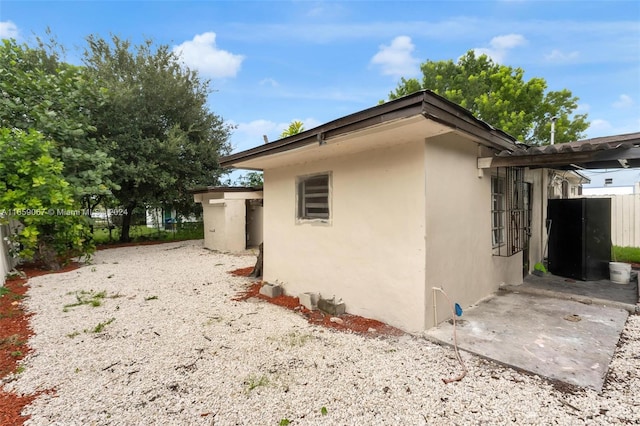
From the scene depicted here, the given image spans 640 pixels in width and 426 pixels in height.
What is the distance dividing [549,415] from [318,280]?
3360 mm

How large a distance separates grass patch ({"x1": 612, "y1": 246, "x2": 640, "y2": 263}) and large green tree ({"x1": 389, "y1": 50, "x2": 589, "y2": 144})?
331 inches

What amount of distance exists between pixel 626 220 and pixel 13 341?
48.7ft

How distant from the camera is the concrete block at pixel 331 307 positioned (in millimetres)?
4387

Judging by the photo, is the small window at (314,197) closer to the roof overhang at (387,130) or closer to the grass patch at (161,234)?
the roof overhang at (387,130)

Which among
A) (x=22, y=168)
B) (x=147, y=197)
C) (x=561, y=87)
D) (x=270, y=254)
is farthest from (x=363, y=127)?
(x=561, y=87)

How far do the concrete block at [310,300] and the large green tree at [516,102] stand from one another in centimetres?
1543

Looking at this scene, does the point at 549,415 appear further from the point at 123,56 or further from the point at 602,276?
the point at 123,56

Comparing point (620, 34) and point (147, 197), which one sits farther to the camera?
point (147, 197)

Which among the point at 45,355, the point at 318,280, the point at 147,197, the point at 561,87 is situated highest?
the point at 561,87

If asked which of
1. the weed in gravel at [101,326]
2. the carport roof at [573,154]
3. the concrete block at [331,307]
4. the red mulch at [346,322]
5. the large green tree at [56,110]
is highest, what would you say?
the large green tree at [56,110]

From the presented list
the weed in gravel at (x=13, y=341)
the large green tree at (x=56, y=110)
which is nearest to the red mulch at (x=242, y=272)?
the weed in gravel at (x=13, y=341)

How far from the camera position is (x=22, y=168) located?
675cm

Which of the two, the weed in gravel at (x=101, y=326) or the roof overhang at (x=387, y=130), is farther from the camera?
the weed in gravel at (x=101, y=326)

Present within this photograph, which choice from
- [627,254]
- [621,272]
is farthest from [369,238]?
[627,254]
